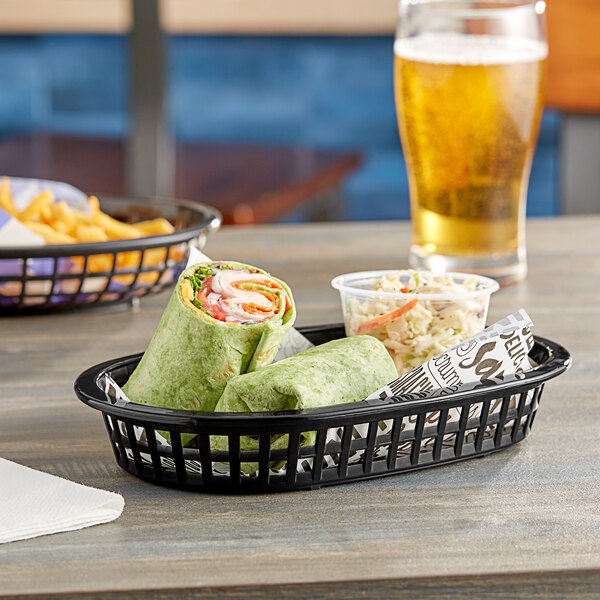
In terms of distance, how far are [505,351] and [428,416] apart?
0.25 feet

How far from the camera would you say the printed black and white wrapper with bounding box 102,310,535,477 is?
632mm

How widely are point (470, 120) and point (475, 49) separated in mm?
86

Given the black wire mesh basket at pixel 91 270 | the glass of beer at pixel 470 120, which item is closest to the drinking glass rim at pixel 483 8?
the glass of beer at pixel 470 120

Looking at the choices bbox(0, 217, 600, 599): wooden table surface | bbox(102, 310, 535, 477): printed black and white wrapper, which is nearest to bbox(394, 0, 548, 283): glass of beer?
bbox(0, 217, 600, 599): wooden table surface

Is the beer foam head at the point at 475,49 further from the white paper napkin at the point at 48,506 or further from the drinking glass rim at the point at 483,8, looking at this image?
the white paper napkin at the point at 48,506

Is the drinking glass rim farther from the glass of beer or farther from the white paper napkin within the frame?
the white paper napkin

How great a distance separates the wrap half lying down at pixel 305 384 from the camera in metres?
0.62

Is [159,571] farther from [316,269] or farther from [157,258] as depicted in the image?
[316,269]

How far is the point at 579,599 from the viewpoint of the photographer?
21.2 inches

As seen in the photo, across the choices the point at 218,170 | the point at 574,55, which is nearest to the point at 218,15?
the point at 218,170

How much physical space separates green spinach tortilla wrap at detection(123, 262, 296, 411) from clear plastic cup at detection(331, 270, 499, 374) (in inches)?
4.8

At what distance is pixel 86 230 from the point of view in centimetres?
114

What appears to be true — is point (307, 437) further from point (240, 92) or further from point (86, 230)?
point (240, 92)

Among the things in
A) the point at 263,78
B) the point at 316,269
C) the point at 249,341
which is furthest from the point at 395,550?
the point at 263,78
